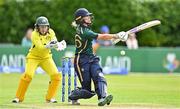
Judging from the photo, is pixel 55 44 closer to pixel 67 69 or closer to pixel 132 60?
pixel 67 69

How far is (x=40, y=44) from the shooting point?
15.1m

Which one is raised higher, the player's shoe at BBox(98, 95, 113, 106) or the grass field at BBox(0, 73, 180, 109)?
the player's shoe at BBox(98, 95, 113, 106)

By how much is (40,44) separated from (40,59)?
424mm

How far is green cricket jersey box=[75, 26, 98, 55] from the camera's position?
14.0 m

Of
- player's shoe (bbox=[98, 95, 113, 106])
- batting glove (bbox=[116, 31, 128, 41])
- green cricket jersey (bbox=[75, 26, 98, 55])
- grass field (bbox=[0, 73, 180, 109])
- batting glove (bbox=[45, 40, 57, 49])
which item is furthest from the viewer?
batting glove (bbox=[45, 40, 57, 49])

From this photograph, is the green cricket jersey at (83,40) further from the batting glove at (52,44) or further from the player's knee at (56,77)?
the player's knee at (56,77)

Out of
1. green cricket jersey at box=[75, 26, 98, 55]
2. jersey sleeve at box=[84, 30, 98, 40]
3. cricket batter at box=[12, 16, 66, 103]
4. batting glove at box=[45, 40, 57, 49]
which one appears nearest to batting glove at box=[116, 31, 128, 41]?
jersey sleeve at box=[84, 30, 98, 40]

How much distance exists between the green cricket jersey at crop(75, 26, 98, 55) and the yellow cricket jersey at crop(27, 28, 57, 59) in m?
1.17

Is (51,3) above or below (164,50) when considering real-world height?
above

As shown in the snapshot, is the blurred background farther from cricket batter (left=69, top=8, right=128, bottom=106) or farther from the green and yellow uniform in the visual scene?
cricket batter (left=69, top=8, right=128, bottom=106)

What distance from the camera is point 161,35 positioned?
3850 cm

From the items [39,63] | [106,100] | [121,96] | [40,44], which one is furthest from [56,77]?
[121,96]

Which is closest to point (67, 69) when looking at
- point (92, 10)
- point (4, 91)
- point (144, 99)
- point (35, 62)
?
point (35, 62)

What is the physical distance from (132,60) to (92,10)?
6.73 metres
